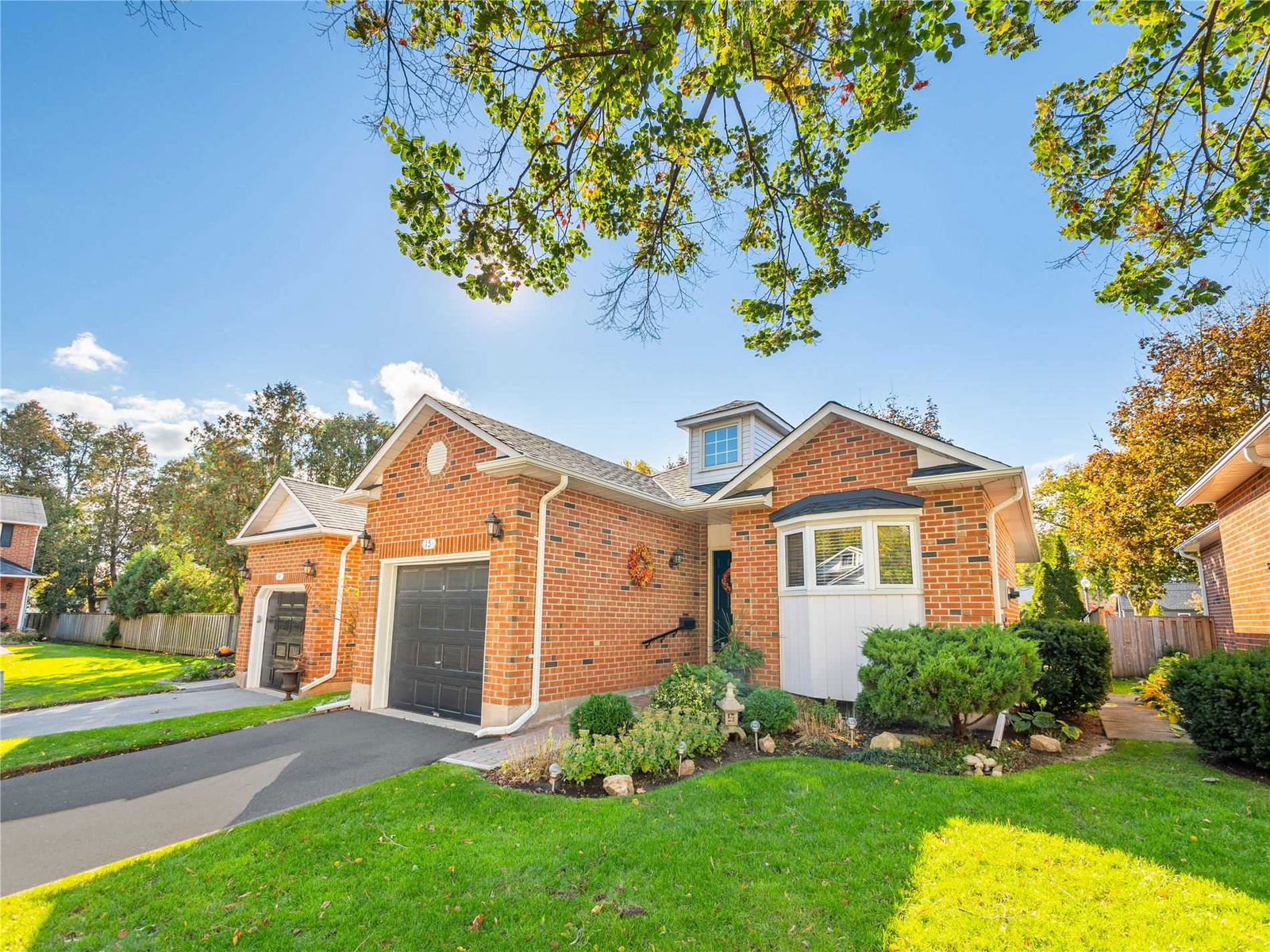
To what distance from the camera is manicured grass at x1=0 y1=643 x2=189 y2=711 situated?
12.9 meters

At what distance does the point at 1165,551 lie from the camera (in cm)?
1597

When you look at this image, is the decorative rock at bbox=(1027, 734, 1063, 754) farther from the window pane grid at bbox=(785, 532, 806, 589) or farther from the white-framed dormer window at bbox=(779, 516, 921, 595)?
the window pane grid at bbox=(785, 532, 806, 589)

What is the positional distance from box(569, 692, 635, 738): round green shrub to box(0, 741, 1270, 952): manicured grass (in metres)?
1.25

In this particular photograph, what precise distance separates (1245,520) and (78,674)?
28.9 metres

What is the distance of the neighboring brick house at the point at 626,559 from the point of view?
7.85m

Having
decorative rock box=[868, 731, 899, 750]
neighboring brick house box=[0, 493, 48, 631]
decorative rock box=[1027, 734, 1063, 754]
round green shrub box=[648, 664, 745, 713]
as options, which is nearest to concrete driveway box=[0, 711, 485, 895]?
round green shrub box=[648, 664, 745, 713]

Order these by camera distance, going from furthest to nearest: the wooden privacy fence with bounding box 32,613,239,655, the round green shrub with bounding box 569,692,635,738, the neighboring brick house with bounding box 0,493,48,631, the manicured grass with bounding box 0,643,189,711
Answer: the neighboring brick house with bounding box 0,493,48,631 → the wooden privacy fence with bounding box 32,613,239,655 → the manicured grass with bounding box 0,643,189,711 → the round green shrub with bounding box 569,692,635,738

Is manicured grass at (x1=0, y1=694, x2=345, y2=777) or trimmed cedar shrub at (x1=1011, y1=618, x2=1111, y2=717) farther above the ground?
trimmed cedar shrub at (x1=1011, y1=618, x2=1111, y2=717)

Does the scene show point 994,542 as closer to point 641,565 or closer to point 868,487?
point 868,487

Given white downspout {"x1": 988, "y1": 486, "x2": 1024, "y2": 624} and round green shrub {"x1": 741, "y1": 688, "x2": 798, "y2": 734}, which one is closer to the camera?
round green shrub {"x1": 741, "y1": 688, "x2": 798, "y2": 734}

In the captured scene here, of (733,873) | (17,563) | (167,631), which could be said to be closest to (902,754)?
(733,873)

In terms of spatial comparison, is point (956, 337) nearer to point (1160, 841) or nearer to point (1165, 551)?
point (1160, 841)

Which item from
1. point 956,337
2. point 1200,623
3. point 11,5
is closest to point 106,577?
point 11,5

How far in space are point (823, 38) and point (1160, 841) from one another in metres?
6.61
